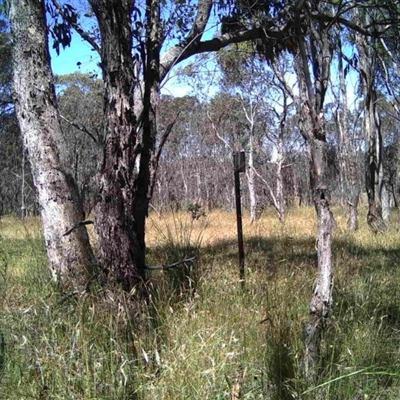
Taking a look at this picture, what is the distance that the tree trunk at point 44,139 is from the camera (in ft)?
13.6

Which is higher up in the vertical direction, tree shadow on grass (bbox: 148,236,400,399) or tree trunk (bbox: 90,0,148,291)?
tree trunk (bbox: 90,0,148,291)

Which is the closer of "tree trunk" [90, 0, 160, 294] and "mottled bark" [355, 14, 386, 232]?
"tree trunk" [90, 0, 160, 294]

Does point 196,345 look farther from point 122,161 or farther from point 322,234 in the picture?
point 122,161

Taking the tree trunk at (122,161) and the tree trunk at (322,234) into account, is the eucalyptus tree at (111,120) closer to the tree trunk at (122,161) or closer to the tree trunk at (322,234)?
the tree trunk at (122,161)

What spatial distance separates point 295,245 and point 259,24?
3445 millimetres

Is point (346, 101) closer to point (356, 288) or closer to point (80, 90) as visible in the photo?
point (356, 288)

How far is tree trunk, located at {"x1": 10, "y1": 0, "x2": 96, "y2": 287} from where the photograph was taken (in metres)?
4.15

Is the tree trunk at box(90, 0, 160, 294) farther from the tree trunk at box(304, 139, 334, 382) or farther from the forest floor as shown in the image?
the tree trunk at box(304, 139, 334, 382)

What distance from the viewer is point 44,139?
4.26m

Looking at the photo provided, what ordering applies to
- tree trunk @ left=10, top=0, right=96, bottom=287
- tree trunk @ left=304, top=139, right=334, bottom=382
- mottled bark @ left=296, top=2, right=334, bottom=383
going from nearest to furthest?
mottled bark @ left=296, top=2, right=334, bottom=383 < tree trunk @ left=304, top=139, right=334, bottom=382 < tree trunk @ left=10, top=0, right=96, bottom=287

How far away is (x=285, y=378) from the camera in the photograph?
2.39 m

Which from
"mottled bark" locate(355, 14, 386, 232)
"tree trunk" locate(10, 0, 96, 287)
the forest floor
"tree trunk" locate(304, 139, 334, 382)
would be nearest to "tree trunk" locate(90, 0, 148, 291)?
the forest floor

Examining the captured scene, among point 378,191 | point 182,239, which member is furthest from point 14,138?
point 182,239

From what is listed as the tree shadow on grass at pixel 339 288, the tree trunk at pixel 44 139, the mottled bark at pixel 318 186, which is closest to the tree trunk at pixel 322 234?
the mottled bark at pixel 318 186
